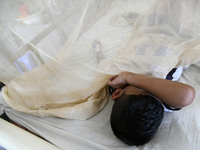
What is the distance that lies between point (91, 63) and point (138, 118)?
1.07ft

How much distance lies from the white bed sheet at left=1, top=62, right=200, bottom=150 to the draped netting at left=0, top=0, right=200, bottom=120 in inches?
4.4

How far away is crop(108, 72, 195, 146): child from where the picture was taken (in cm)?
60

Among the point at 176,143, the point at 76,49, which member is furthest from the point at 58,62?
the point at 176,143

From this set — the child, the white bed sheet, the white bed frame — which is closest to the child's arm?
the child

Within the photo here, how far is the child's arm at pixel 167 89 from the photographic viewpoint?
60cm

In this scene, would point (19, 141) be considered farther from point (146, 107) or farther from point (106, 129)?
point (146, 107)

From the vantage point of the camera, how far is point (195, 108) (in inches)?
28.7

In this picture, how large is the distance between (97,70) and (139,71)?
22 cm

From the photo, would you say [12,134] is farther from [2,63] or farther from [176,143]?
[176,143]

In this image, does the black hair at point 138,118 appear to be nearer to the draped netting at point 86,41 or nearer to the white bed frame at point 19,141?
the draped netting at point 86,41

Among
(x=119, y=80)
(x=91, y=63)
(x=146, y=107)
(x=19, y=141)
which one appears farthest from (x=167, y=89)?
(x=19, y=141)

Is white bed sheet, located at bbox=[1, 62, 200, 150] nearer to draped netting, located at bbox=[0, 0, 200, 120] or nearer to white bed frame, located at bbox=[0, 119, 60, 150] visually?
draped netting, located at bbox=[0, 0, 200, 120]

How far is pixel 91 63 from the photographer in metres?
0.65

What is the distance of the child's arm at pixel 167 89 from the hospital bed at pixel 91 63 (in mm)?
50
